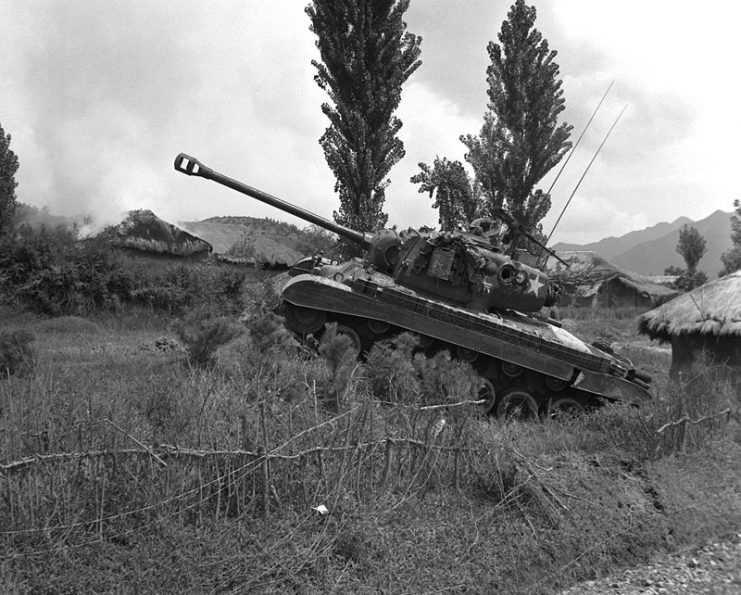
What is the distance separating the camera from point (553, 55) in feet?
65.1

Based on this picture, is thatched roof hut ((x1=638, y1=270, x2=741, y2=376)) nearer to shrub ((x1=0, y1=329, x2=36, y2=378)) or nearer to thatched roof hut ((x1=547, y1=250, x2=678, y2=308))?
shrub ((x1=0, y1=329, x2=36, y2=378))

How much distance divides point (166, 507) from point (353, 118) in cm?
1381

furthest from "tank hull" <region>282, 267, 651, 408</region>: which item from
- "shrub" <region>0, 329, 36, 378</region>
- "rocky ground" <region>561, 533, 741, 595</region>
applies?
"rocky ground" <region>561, 533, 741, 595</region>

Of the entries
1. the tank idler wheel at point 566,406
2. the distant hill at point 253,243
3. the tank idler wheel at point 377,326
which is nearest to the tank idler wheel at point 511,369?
the tank idler wheel at point 566,406

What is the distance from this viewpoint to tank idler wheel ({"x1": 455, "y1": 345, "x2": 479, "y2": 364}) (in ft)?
30.0

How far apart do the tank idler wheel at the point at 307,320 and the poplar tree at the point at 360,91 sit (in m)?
7.30

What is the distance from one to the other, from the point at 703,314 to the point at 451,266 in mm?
5732

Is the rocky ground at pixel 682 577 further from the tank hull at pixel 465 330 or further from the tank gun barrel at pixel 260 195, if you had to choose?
the tank gun barrel at pixel 260 195

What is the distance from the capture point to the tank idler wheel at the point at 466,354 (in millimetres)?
9148

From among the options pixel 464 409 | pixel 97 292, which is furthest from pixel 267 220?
pixel 464 409

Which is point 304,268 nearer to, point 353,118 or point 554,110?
point 353,118

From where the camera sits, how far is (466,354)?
9172 mm

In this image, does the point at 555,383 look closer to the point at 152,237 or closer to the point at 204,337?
the point at 204,337

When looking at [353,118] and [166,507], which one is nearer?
[166,507]
